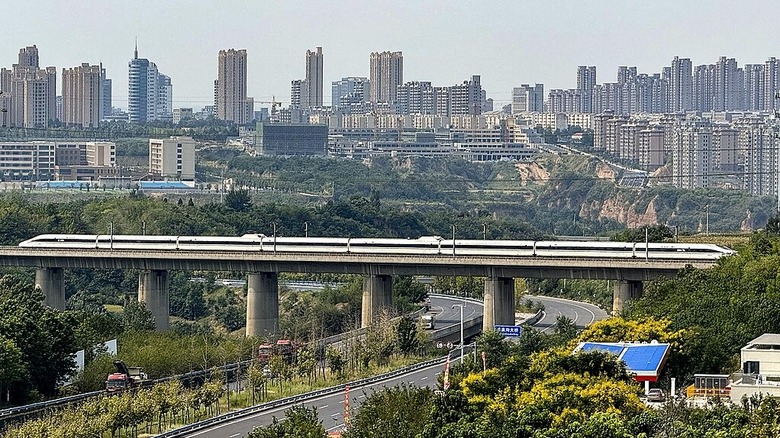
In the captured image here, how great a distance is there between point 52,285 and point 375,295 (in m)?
15.2

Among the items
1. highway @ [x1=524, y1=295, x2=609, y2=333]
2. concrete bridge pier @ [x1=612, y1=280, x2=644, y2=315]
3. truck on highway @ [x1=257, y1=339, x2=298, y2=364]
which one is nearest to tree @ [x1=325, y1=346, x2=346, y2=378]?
truck on highway @ [x1=257, y1=339, x2=298, y2=364]

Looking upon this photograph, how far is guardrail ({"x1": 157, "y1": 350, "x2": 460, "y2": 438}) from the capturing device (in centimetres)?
4366

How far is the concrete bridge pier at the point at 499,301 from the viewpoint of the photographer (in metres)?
67.8

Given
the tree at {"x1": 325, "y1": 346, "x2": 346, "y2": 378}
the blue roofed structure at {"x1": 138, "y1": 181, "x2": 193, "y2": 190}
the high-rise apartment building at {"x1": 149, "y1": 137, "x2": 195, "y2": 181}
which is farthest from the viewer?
the high-rise apartment building at {"x1": 149, "y1": 137, "x2": 195, "y2": 181}

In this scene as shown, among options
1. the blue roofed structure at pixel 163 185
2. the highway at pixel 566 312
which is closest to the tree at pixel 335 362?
the highway at pixel 566 312

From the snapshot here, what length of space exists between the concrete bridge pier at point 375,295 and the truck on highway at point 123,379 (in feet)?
58.0

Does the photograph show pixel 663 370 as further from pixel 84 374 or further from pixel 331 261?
pixel 331 261

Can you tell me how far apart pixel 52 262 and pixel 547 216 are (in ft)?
336

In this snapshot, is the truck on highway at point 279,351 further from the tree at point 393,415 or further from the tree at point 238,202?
the tree at point 238,202

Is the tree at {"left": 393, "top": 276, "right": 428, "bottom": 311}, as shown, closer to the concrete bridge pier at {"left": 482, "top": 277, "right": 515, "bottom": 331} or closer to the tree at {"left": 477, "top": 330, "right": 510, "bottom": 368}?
the concrete bridge pier at {"left": 482, "top": 277, "right": 515, "bottom": 331}

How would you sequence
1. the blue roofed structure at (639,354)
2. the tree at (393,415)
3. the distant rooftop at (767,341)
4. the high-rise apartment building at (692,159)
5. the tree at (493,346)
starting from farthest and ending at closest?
1. the high-rise apartment building at (692,159)
2. the tree at (493,346)
3. the distant rooftop at (767,341)
4. the blue roofed structure at (639,354)
5. the tree at (393,415)

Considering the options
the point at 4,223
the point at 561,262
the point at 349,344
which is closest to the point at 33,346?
the point at 349,344

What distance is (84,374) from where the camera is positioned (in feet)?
170

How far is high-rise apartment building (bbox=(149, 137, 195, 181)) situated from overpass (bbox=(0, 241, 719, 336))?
10186 centimetres
